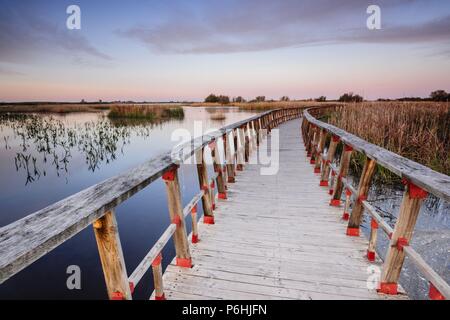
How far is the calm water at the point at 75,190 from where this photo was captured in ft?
15.5

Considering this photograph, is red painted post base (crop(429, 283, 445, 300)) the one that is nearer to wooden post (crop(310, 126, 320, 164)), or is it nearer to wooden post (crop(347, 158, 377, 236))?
wooden post (crop(347, 158, 377, 236))

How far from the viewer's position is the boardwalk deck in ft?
8.08

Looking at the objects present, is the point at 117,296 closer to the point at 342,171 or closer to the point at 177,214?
the point at 177,214

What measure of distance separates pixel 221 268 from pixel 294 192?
285cm

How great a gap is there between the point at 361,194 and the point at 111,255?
9.22 feet

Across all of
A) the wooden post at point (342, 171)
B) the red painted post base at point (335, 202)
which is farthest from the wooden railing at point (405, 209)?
the red painted post base at point (335, 202)

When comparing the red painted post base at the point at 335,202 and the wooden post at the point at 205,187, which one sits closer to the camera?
the wooden post at the point at 205,187

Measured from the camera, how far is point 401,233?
7.16 feet

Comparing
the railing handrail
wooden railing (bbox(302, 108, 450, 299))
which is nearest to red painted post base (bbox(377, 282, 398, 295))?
wooden railing (bbox(302, 108, 450, 299))

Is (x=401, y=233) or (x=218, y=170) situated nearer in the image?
(x=401, y=233)

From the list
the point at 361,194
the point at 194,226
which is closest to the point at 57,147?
the point at 194,226

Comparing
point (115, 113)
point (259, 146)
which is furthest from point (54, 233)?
point (115, 113)

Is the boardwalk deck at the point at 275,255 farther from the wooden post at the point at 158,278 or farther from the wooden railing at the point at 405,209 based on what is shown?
the wooden railing at the point at 405,209

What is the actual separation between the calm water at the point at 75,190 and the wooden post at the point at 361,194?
3.17m
